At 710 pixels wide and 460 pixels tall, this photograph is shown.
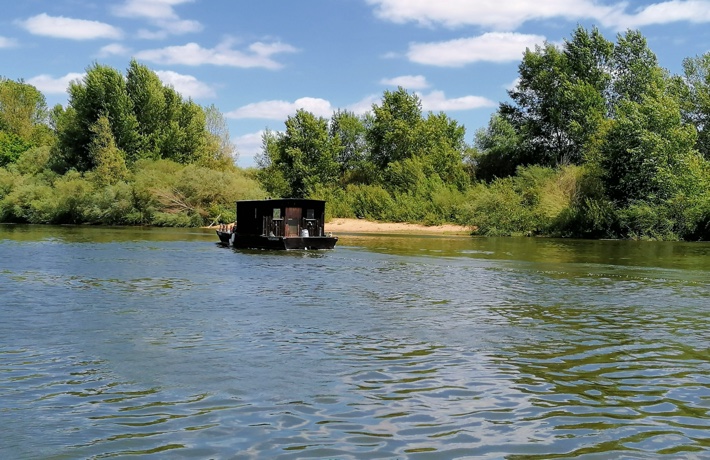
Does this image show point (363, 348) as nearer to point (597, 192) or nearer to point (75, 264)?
point (75, 264)

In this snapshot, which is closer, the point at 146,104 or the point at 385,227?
the point at 385,227

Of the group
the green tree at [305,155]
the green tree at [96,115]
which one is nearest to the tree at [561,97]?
the green tree at [305,155]

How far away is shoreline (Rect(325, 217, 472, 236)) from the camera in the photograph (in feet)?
214

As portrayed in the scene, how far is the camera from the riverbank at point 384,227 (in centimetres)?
6538

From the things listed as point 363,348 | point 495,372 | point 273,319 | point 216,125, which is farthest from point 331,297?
point 216,125

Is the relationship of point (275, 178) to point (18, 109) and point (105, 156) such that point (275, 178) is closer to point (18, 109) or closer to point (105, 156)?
point (105, 156)

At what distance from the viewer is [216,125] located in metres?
102

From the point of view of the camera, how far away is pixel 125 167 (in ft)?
259

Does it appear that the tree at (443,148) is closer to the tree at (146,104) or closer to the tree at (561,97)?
the tree at (561,97)

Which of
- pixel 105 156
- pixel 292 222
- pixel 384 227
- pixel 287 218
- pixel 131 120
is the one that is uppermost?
pixel 131 120

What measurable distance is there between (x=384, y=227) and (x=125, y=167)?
30418 millimetres

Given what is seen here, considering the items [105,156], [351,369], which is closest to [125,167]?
[105,156]

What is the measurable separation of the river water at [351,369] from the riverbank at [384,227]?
1672 inches

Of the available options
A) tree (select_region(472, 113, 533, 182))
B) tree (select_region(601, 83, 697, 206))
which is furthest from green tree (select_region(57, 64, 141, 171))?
tree (select_region(601, 83, 697, 206))
